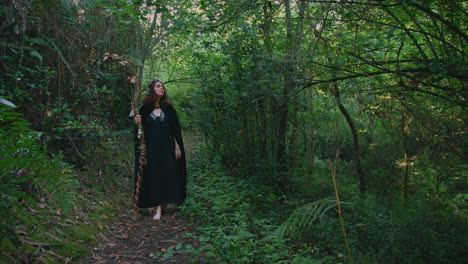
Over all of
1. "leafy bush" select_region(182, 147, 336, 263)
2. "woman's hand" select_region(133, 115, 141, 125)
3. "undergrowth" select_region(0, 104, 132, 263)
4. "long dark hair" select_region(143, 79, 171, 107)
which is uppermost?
"long dark hair" select_region(143, 79, 171, 107)

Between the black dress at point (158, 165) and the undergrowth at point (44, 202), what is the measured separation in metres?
0.65

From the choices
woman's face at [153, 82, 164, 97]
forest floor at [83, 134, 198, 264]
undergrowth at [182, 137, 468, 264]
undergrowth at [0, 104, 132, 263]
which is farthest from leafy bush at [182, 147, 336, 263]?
woman's face at [153, 82, 164, 97]

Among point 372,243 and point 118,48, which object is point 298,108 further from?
point 118,48

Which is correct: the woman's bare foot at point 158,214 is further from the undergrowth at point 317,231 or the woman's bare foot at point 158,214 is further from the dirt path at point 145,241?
the undergrowth at point 317,231

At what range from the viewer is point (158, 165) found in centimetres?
547

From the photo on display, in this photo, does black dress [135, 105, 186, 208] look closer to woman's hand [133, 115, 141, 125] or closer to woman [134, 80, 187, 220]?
woman [134, 80, 187, 220]

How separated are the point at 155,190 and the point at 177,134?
1.08 metres

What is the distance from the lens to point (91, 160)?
5652 millimetres

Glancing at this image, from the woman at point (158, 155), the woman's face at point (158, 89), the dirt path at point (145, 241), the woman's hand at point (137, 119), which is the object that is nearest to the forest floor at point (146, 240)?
the dirt path at point (145, 241)

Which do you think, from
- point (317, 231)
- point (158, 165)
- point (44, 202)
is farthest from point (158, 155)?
point (317, 231)

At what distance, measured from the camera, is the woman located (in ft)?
17.6

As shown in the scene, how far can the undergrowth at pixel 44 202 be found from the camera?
1.91 meters

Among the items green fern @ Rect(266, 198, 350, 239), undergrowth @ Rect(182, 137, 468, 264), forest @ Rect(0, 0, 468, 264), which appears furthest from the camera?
undergrowth @ Rect(182, 137, 468, 264)

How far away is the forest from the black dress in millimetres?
432
